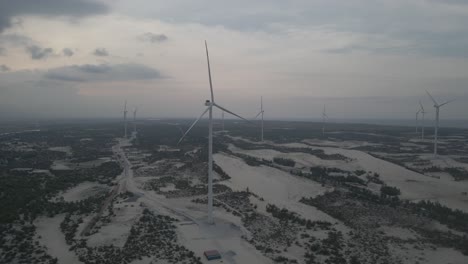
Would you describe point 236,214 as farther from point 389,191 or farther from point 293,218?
point 389,191

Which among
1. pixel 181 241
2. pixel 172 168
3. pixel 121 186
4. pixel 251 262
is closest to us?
pixel 251 262

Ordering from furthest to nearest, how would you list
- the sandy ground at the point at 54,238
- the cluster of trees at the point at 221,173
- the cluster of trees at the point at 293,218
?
the cluster of trees at the point at 221,173, the cluster of trees at the point at 293,218, the sandy ground at the point at 54,238

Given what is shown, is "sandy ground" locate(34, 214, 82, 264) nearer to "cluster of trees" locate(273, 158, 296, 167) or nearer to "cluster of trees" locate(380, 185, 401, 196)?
"cluster of trees" locate(380, 185, 401, 196)

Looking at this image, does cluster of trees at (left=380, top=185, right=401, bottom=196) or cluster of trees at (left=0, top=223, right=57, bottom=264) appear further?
cluster of trees at (left=380, top=185, right=401, bottom=196)

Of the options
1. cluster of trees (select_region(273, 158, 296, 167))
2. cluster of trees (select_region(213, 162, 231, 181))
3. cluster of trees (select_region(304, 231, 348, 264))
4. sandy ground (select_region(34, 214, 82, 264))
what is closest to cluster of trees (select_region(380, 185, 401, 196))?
cluster of trees (select_region(304, 231, 348, 264))

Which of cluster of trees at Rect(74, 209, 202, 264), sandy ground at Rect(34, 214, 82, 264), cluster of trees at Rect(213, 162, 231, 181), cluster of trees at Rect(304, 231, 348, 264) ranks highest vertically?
cluster of trees at Rect(213, 162, 231, 181)

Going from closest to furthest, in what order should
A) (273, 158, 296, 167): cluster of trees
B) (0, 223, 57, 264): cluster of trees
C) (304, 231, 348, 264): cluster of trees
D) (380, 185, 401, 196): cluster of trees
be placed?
1. (0, 223, 57, 264): cluster of trees
2. (304, 231, 348, 264): cluster of trees
3. (380, 185, 401, 196): cluster of trees
4. (273, 158, 296, 167): cluster of trees

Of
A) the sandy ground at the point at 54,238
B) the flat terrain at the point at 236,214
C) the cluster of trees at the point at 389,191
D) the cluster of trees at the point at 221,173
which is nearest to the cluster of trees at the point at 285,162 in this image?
the flat terrain at the point at 236,214

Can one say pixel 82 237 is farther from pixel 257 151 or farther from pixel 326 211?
pixel 257 151

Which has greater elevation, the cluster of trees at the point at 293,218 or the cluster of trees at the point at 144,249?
the cluster of trees at the point at 293,218

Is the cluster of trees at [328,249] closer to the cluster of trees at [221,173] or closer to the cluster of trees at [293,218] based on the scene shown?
the cluster of trees at [293,218]

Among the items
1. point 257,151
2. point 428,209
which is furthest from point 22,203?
point 257,151
